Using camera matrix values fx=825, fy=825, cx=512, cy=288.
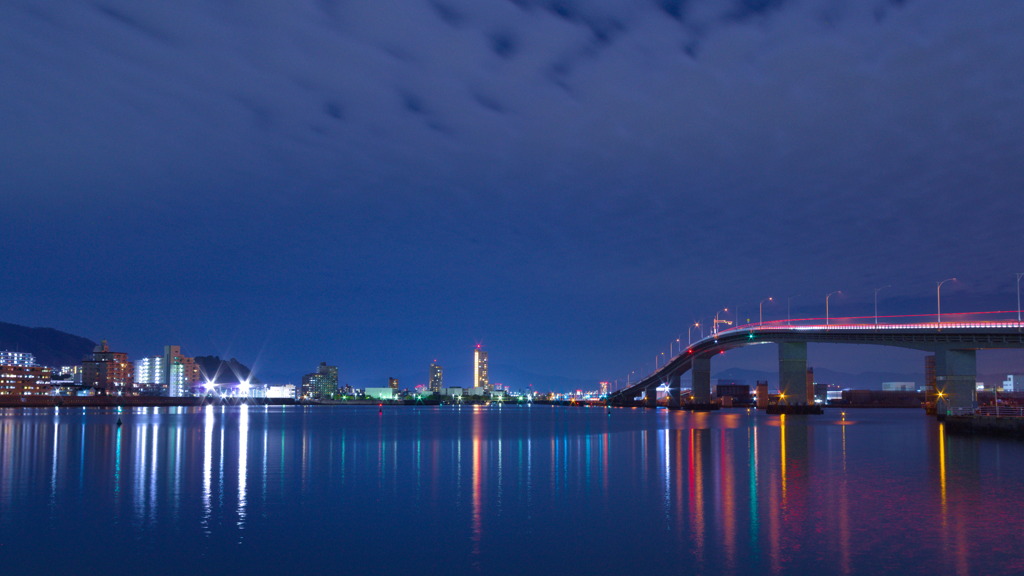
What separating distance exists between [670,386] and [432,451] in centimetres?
14763

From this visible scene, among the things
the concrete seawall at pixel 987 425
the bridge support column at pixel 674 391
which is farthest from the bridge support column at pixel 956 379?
the bridge support column at pixel 674 391

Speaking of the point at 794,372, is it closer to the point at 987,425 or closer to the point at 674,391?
the point at 987,425

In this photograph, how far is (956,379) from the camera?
88938mm

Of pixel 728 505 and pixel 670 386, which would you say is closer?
pixel 728 505

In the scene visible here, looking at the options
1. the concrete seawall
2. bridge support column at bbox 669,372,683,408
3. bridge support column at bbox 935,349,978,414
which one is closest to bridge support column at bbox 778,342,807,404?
bridge support column at bbox 935,349,978,414

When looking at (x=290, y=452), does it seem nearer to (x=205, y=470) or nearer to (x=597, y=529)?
(x=205, y=470)

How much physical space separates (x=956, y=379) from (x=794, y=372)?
3207 cm

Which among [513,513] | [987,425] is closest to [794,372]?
[987,425]

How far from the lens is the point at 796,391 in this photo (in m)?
119

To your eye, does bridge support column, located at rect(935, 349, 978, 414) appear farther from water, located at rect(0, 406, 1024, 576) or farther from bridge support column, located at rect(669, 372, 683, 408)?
bridge support column, located at rect(669, 372, 683, 408)

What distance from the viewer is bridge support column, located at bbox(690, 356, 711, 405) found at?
6417 inches

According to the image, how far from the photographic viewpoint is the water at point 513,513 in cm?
1758

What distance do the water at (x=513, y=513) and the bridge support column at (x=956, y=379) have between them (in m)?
47.6

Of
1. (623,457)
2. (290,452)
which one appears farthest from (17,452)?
(623,457)
